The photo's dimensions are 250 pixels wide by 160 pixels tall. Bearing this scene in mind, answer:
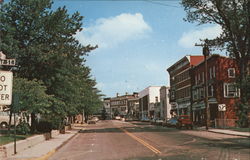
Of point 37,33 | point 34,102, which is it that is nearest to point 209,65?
point 37,33

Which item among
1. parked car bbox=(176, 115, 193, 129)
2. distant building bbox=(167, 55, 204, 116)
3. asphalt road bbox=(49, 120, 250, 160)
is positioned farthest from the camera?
distant building bbox=(167, 55, 204, 116)

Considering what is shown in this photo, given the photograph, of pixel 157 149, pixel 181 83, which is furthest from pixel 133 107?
pixel 157 149

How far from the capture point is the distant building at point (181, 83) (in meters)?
68.2

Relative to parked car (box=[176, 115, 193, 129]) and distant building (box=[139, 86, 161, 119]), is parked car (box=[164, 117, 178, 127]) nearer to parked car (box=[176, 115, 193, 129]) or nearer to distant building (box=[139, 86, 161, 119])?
parked car (box=[176, 115, 193, 129])

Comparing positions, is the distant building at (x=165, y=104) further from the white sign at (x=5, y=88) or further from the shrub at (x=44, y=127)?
the white sign at (x=5, y=88)

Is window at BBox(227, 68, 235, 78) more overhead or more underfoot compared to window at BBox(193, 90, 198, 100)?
more overhead

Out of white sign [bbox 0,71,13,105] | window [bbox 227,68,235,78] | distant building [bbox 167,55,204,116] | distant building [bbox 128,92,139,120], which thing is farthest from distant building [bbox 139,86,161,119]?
white sign [bbox 0,71,13,105]

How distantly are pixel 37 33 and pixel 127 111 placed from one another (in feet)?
536

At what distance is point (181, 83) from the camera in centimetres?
7388

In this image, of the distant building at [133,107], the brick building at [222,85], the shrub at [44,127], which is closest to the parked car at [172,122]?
the brick building at [222,85]

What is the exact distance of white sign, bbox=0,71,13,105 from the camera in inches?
375

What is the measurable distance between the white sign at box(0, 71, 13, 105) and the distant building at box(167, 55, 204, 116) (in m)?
58.5

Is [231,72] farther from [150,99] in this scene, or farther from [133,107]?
[133,107]

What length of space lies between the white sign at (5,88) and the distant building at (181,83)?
192ft
